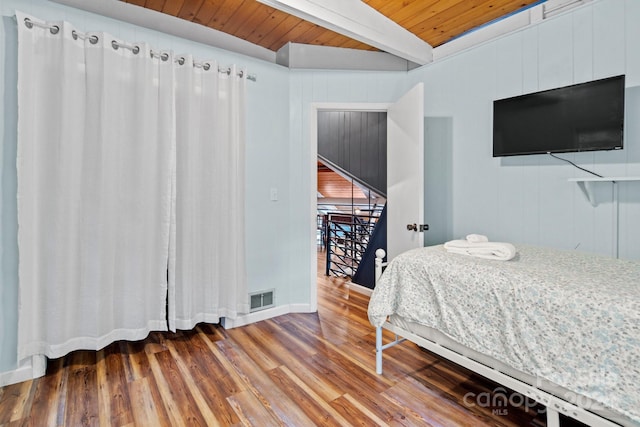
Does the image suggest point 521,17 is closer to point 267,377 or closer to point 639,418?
point 639,418

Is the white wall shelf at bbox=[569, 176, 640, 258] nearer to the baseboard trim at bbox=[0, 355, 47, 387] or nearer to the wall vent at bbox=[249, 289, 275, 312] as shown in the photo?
the wall vent at bbox=[249, 289, 275, 312]

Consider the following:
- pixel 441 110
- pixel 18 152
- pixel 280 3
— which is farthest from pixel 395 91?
pixel 18 152

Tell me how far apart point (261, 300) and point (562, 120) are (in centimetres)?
262

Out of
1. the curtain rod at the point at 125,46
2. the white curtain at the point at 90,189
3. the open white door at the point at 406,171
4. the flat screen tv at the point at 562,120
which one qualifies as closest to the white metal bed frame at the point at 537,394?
the open white door at the point at 406,171

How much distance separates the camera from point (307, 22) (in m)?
2.53

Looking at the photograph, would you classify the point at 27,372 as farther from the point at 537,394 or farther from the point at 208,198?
the point at 537,394

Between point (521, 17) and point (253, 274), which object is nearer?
point (521, 17)

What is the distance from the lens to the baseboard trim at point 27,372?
6.35 ft

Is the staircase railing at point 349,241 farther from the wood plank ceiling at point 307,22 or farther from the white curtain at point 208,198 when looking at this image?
the wood plank ceiling at point 307,22

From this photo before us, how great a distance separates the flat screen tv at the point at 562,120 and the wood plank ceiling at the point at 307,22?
0.65 metres

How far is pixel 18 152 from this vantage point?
74.2 inches

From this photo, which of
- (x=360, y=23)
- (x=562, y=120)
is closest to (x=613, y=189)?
(x=562, y=120)

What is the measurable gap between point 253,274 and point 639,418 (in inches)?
97.4

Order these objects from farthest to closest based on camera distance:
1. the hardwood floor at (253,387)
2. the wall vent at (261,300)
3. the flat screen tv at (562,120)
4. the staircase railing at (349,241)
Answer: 1. the staircase railing at (349,241)
2. the wall vent at (261,300)
3. the flat screen tv at (562,120)
4. the hardwood floor at (253,387)
